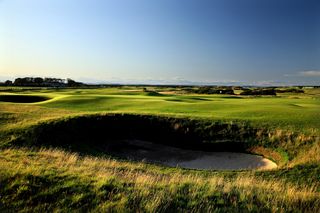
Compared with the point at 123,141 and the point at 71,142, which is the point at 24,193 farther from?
the point at 123,141

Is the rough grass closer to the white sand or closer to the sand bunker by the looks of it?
the sand bunker

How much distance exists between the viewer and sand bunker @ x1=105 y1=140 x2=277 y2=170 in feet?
55.8

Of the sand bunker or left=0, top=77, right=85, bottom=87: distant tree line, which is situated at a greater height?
left=0, top=77, right=85, bottom=87: distant tree line

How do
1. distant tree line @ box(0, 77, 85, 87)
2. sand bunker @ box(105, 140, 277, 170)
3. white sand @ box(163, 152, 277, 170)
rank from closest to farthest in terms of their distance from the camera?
1. white sand @ box(163, 152, 277, 170)
2. sand bunker @ box(105, 140, 277, 170)
3. distant tree line @ box(0, 77, 85, 87)

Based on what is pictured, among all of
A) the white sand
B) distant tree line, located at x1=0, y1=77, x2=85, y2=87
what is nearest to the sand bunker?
the white sand

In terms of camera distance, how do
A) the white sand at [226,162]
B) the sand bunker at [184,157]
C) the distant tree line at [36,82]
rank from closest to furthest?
the white sand at [226,162], the sand bunker at [184,157], the distant tree line at [36,82]

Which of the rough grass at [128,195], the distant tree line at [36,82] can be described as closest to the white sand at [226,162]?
the rough grass at [128,195]

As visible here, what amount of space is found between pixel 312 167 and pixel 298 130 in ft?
18.2

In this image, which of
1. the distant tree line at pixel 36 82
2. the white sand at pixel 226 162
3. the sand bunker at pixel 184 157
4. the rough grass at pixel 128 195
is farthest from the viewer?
the distant tree line at pixel 36 82

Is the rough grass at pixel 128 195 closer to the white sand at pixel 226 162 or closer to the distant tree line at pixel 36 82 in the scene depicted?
the white sand at pixel 226 162

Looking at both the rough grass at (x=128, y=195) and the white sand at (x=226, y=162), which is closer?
the rough grass at (x=128, y=195)

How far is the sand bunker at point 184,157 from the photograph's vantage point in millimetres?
17016

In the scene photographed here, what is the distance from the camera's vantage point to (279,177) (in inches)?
500

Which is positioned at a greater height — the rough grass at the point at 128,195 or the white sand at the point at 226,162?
the rough grass at the point at 128,195
